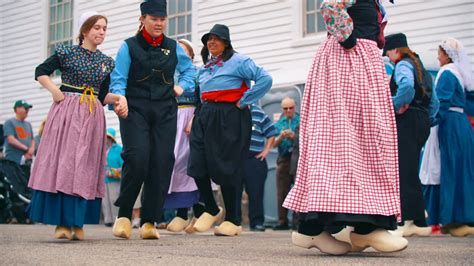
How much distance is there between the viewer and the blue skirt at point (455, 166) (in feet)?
30.7

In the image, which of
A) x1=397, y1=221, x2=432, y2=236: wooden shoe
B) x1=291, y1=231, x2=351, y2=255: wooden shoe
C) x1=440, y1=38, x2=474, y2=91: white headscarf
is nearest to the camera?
x1=291, y1=231, x2=351, y2=255: wooden shoe

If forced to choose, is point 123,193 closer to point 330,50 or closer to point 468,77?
point 330,50

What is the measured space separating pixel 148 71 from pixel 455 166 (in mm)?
3535

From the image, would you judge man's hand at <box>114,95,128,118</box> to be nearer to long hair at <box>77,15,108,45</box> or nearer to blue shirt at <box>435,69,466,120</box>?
long hair at <box>77,15,108,45</box>

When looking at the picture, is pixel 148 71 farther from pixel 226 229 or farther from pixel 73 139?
pixel 226 229

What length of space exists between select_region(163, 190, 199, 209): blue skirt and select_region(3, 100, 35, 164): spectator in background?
247 inches

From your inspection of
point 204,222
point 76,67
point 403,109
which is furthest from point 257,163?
point 76,67

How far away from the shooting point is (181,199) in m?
9.68

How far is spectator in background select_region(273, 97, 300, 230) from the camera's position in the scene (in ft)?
39.7

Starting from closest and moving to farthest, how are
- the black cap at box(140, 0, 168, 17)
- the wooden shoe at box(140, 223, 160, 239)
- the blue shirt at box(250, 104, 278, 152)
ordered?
the wooden shoe at box(140, 223, 160, 239) < the black cap at box(140, 0, 168, 17) < the blue shirt at box(250, 104, 278, 152)

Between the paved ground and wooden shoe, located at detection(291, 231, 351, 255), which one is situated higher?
wooden shoe, located at detection(291, 231, 351, 255)

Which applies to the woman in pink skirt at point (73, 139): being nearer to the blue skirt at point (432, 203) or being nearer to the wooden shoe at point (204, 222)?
the wooden shoe at point (204, 222)

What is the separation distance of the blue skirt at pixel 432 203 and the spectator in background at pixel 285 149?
103 inches

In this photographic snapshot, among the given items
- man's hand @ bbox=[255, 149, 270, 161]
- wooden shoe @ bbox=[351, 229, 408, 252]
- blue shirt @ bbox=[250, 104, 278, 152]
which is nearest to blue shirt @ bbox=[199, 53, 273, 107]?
blue shirt @ bbox=[250, 104, 278, 152]
